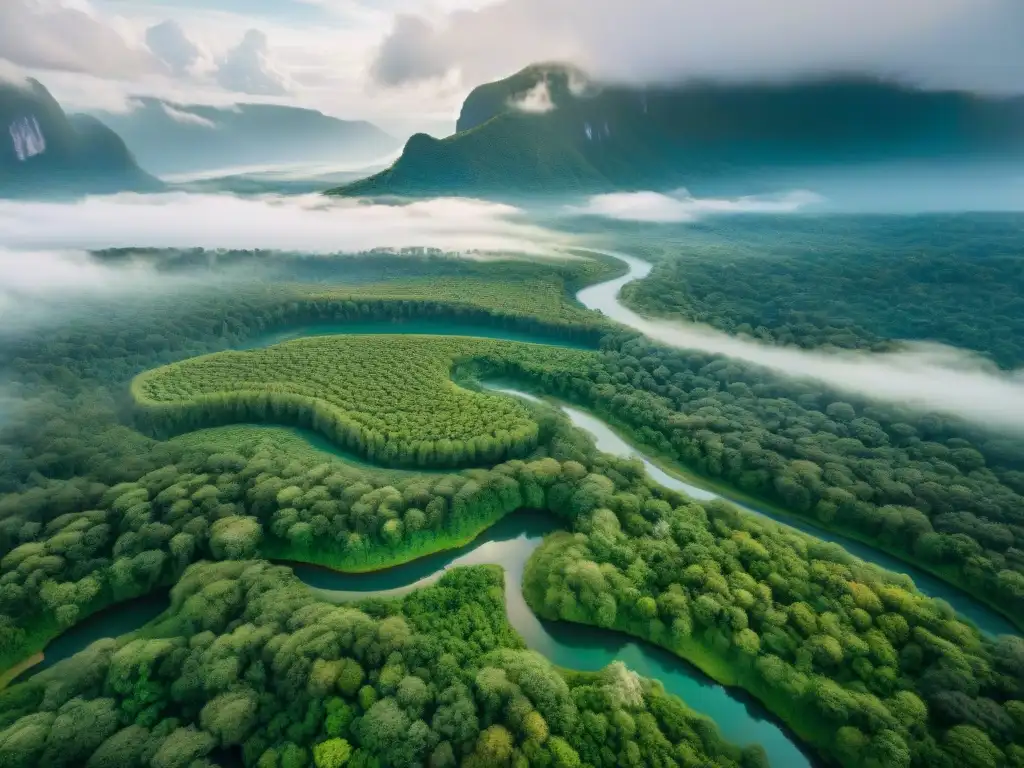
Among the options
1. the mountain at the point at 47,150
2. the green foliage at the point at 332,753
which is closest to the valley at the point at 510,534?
the green foliage at the point at 332,753

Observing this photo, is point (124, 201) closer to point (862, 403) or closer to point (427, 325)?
point (427, 325)

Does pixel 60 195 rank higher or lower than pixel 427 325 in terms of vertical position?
higher

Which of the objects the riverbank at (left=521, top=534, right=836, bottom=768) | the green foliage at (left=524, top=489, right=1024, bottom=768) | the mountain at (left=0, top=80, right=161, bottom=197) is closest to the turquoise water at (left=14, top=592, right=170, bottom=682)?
the riverbank at (left=521, top=534, right=836, bottom=768)

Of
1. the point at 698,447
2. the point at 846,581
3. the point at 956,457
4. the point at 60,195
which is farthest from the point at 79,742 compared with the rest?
the point at 60,195

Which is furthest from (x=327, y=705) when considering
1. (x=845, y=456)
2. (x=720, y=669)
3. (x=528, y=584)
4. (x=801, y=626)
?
(x=845, y=456)

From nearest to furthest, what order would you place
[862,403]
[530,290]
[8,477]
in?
[8,477] < [862,403] < [530,290]

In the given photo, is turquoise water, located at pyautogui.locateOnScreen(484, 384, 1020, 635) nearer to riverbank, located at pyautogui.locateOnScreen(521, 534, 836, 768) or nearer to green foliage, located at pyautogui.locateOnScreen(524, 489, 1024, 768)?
green foliage, located at pyautogui.locateOnScreen(524, 489, 1024, 768)
